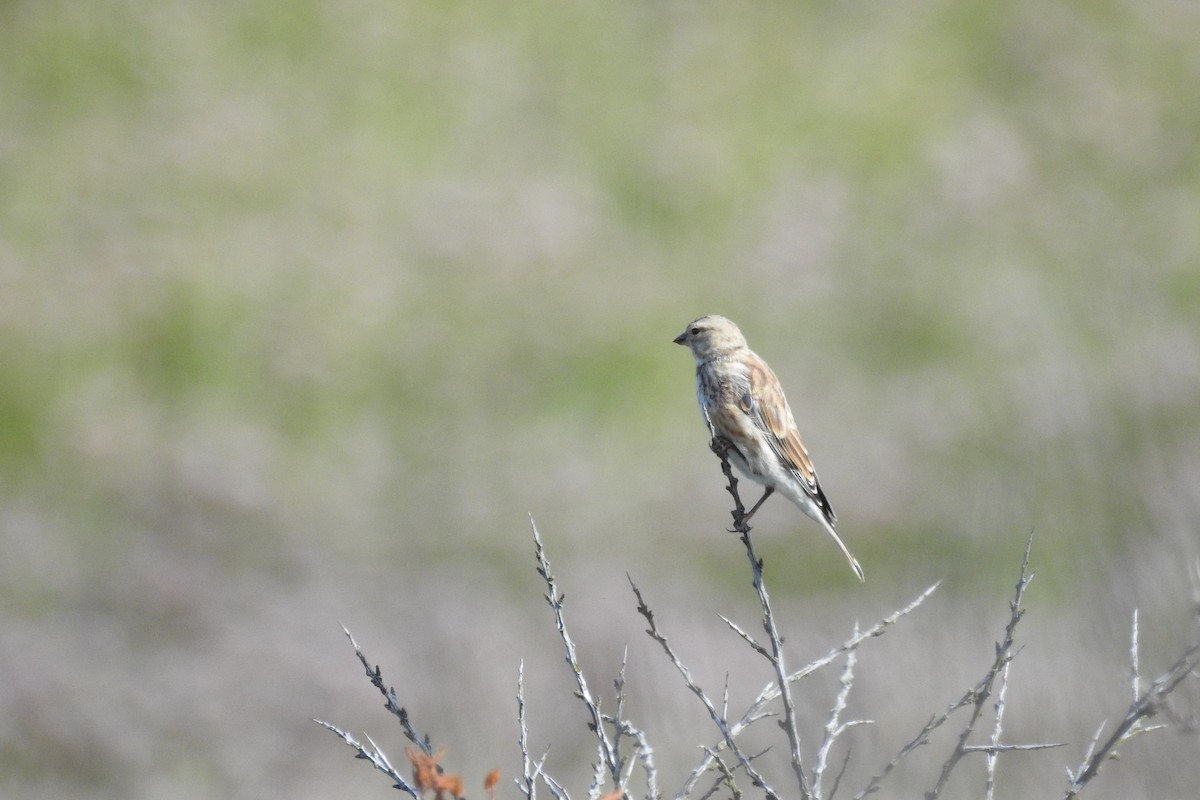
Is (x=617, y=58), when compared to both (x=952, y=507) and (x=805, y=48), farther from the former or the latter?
(x=952, y=507)

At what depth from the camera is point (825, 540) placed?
420 inches

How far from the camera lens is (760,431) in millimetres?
5168

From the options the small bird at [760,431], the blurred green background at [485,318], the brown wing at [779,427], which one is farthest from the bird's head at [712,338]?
the blurred green background at [485,318]

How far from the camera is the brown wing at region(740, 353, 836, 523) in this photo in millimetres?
5172

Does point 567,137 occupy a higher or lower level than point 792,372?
higher

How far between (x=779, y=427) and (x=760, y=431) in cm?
10

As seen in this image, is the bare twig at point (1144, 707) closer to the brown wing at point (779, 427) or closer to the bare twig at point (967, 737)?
the bare twig at point (967, 737)

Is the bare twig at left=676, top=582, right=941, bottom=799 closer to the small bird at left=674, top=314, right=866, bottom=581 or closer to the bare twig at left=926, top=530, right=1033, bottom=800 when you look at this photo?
the bare twig at left=926, top=530, right=1033, bottom=800

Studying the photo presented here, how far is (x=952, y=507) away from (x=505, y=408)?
13.2 feet

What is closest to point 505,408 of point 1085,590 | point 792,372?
point 792,372

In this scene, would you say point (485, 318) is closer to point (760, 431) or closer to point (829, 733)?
point (760, 431)

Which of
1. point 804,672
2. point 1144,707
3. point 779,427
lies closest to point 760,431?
point 779,427

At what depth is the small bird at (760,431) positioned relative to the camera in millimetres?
5129

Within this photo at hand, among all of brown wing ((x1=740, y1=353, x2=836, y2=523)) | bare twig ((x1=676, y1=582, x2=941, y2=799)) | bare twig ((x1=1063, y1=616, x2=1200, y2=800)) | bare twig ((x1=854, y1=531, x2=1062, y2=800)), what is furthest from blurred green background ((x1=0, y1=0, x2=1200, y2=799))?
bare twig ((x1=1063, y1=616, x2=1200, y2=800))
